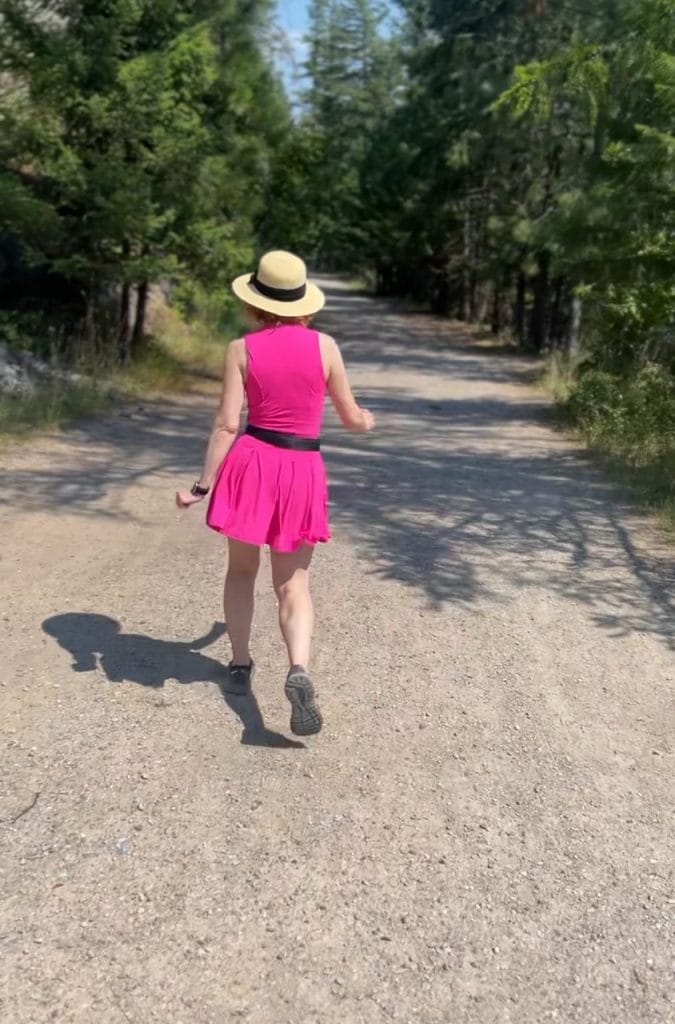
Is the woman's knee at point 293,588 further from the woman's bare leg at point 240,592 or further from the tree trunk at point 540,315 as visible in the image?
the tree trunk at point 540,315

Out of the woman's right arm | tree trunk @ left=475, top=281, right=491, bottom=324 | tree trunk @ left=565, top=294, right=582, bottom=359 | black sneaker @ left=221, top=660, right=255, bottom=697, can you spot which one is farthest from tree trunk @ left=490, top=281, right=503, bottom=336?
the woman's right arm

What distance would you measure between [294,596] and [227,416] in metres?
0.76

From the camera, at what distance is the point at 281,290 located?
4102mm

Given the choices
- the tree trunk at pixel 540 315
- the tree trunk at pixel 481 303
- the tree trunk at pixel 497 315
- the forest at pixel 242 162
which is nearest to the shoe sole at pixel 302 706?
the forest at pixel 242 162

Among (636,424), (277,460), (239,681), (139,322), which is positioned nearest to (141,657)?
(239,681)

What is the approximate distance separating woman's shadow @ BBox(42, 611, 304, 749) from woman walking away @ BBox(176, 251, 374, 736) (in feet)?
1.35

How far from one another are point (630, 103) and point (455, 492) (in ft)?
17.9

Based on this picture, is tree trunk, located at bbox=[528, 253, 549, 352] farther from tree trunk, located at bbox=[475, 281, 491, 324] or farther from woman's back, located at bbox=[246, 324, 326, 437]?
woman's back, located at bbox=[246, 324, 326, 437]

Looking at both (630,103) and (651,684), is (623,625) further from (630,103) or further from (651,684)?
(630,103)

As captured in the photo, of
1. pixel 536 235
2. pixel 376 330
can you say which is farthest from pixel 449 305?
pixel 536 235

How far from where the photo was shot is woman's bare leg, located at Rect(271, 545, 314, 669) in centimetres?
430

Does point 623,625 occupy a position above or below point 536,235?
below

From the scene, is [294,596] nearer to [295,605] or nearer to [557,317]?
[295,605]

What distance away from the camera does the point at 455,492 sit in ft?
29.4
